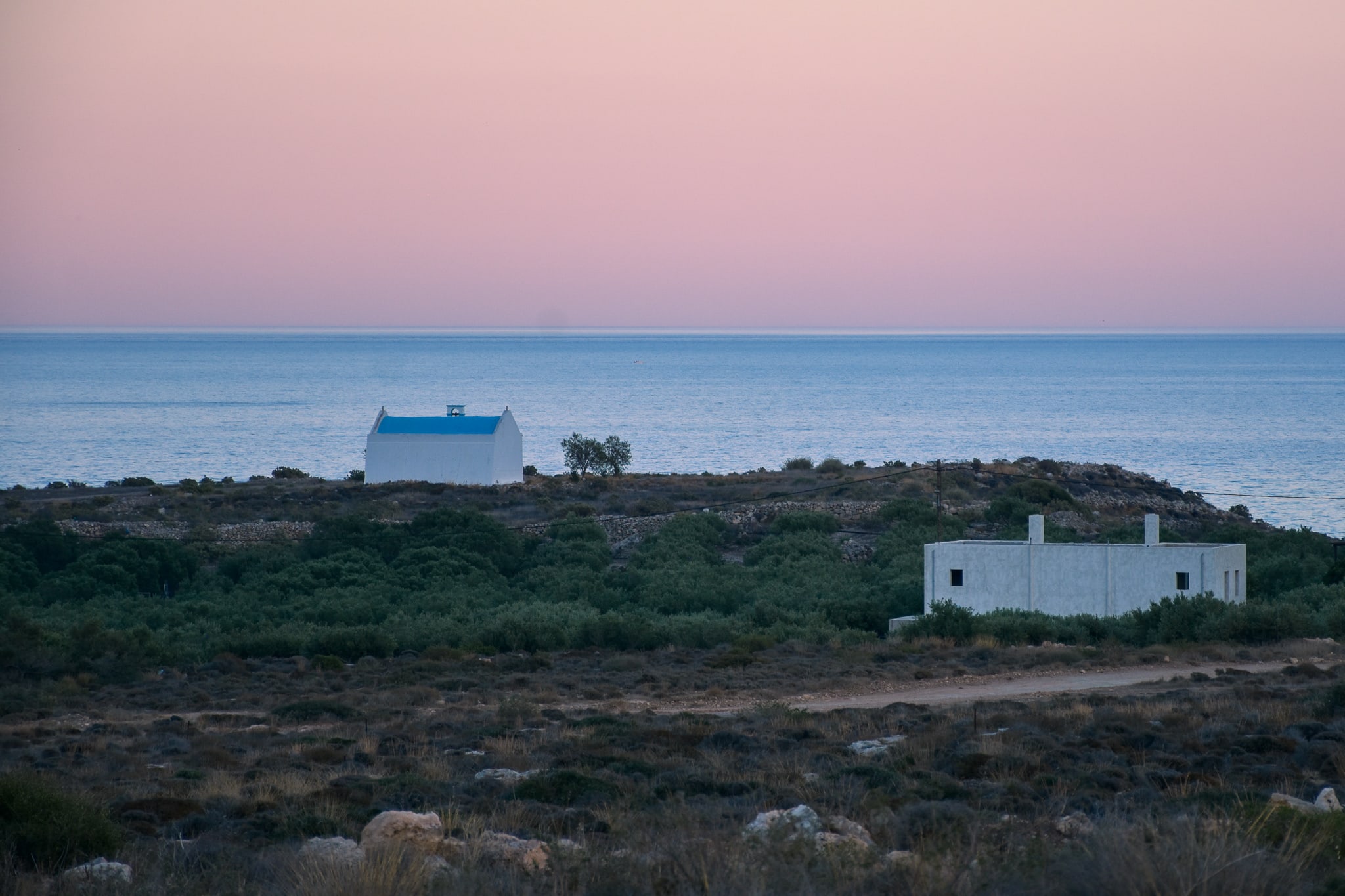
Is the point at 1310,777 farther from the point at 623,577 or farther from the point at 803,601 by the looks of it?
the point at 623,577

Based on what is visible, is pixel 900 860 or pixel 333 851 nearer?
pixel 900 860

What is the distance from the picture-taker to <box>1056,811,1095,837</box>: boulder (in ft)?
26.9

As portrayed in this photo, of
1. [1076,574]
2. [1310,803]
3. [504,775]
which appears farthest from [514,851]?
[1076,574]

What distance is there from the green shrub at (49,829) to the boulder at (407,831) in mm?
1841

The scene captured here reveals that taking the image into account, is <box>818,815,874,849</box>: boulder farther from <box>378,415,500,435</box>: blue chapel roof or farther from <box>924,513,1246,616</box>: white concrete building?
<box>378,415,500,435</box>: blue chapel roof

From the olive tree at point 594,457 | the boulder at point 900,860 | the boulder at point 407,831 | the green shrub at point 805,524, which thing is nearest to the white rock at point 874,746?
the boulder at point 900,860

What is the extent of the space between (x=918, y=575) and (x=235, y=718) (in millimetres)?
20106

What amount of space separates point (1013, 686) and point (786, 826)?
1365cm

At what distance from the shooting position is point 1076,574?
28.3 meters

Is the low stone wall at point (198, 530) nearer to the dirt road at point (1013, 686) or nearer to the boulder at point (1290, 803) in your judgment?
the dirt road at point (1013, 686)

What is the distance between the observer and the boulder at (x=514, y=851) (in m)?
7.61

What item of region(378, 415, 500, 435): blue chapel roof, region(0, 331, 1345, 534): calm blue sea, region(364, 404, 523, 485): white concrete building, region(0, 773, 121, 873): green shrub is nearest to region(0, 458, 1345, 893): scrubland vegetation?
region(0, 773, 121, 873): green shrub

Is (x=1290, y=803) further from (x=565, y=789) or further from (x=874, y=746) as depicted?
(x=565, y=789)

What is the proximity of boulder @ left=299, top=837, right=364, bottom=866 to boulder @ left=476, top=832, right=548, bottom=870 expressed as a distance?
0.74m
